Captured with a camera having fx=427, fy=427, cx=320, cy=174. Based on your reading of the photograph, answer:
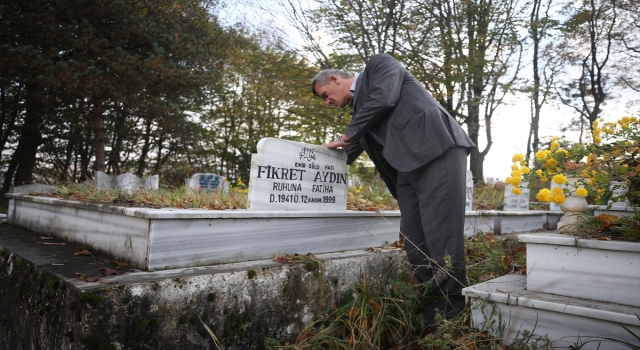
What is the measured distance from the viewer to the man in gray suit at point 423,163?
2686 mm

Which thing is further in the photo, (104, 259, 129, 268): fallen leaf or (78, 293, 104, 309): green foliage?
(104, 259, 129, 268): fallen leaf

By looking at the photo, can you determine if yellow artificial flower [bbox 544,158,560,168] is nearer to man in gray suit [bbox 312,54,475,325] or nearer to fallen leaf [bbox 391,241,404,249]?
man in gray suit [bbox 312,54,475,325]

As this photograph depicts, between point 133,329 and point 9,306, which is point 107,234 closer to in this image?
point 9,306

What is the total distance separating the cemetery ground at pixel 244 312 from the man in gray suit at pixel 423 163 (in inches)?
9.3

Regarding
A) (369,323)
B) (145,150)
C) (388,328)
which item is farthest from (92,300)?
(145,150)

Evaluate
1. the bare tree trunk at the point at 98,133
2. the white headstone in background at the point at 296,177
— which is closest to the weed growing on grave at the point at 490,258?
the white headstone in background at the point at 296,177

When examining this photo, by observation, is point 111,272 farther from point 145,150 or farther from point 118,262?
point 145,150

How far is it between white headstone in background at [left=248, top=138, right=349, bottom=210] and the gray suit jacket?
45cm

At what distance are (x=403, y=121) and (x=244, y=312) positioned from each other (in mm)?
1541

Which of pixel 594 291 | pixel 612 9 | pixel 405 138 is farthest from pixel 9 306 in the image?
pixel 612 9

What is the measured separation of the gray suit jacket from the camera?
107 inches

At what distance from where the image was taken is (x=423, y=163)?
2.68 metres

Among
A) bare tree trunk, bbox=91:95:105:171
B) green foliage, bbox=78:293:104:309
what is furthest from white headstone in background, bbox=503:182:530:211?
bare tree trunk, bbox=91:95:105:171

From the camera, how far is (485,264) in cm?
353
